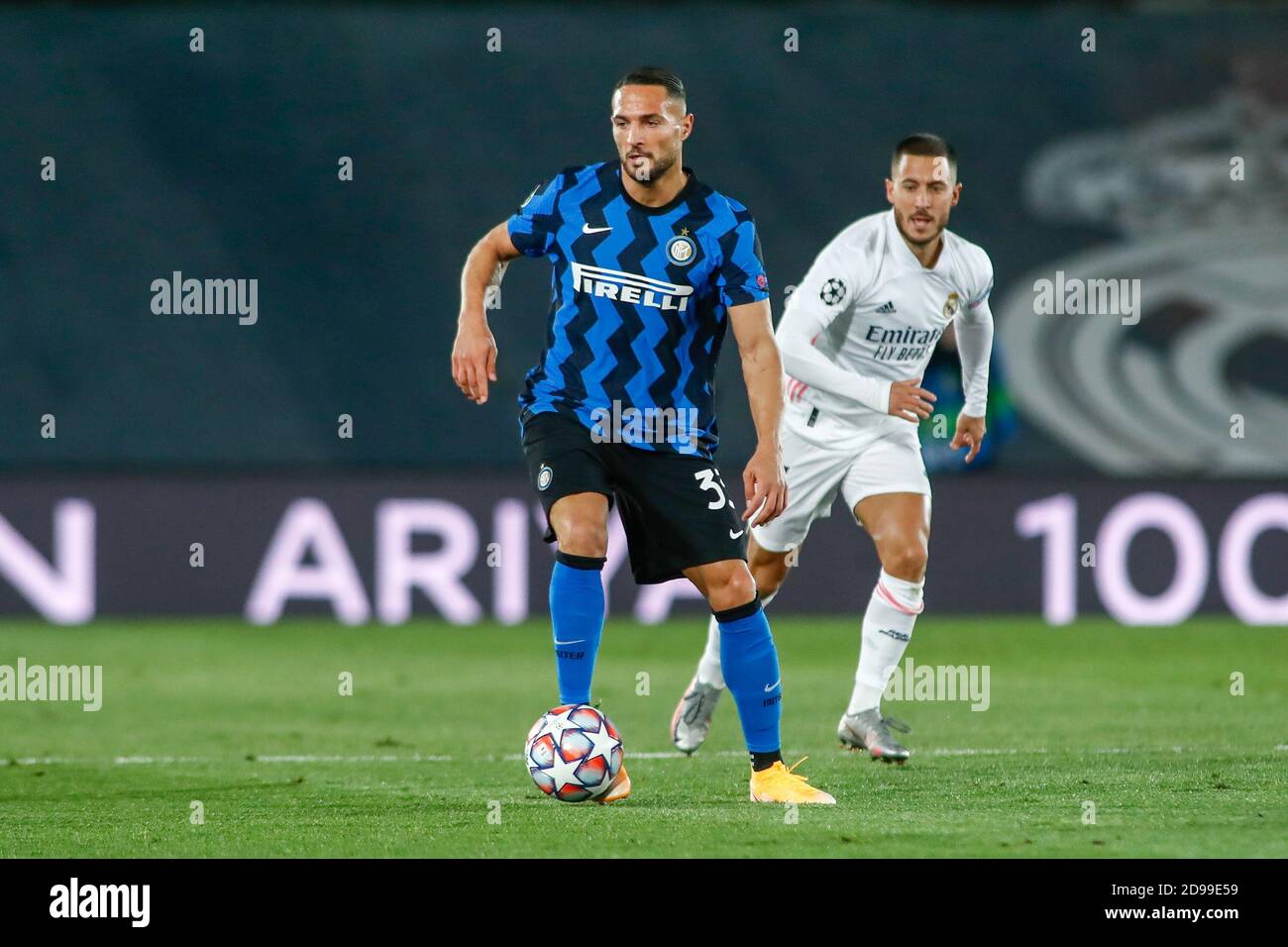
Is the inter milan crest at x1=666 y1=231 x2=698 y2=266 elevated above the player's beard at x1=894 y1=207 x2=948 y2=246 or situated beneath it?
situated beneath

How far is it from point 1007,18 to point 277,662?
7884mm

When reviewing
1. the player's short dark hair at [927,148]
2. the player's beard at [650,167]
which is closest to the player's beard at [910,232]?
the player's short dark hair at [927,148]

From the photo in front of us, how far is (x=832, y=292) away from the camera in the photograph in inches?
299

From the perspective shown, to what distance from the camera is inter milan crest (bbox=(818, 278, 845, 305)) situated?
7590 mm

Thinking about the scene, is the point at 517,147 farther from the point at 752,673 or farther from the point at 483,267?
the point at 752,673

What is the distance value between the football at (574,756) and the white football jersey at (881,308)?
1.89 meters

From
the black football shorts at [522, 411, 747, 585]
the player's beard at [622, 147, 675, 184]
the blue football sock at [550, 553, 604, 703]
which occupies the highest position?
the player's beard at [622, 147, 675, 184]

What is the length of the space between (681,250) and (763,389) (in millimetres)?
490

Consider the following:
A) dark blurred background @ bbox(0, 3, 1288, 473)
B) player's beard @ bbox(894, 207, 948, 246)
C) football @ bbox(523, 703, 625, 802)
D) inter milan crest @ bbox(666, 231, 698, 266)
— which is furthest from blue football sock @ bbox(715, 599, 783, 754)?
dark blurred background @ bbox(0, 3, 1288, 473)

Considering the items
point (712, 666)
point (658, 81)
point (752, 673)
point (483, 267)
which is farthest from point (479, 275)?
point (712, 666)

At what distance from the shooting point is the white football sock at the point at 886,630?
7637mm

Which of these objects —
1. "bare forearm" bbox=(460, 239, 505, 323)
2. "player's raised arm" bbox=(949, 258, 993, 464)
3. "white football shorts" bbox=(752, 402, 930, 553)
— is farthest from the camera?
"player's raised arm" bbox=(949, 258, 993, 464)

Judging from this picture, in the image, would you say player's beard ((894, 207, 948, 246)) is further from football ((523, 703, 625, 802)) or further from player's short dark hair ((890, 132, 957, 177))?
football ((523, 703, 625, 802))
